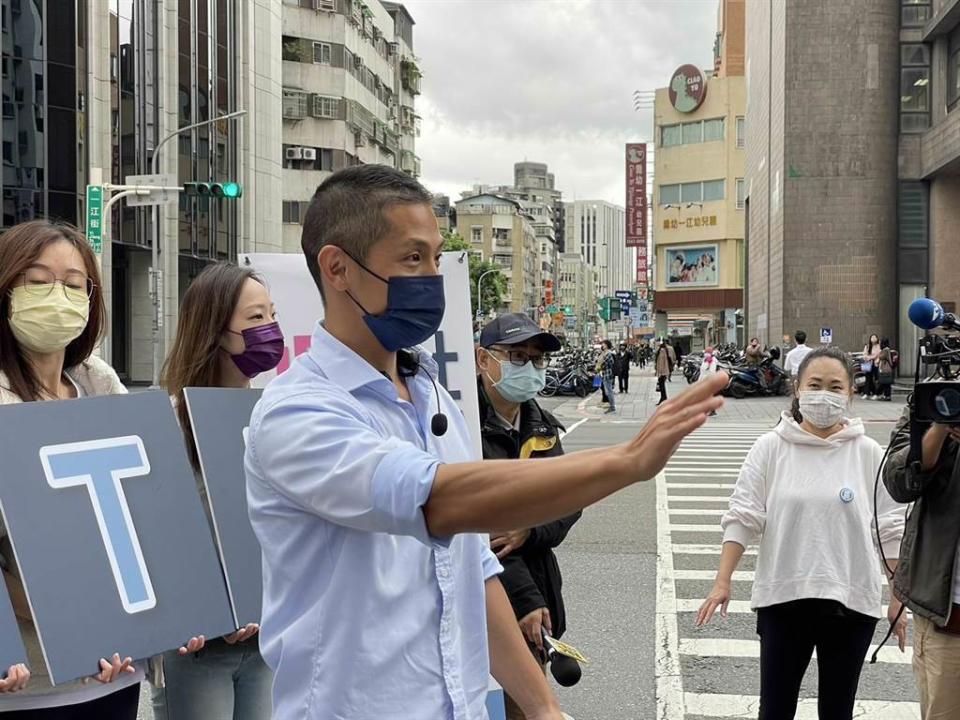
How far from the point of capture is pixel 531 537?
12.2ft

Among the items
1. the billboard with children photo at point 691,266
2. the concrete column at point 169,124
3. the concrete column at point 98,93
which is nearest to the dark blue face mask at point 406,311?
the concrete column at point 98,93

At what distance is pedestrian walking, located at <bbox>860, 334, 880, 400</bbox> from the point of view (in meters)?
30.5

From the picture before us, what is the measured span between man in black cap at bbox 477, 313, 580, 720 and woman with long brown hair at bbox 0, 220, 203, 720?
1.21 m

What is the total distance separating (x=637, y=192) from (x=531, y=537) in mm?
85535

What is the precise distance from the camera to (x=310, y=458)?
5.65ft

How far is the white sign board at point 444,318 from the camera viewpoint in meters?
3.92

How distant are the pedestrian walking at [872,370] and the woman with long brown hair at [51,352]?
30152 mm

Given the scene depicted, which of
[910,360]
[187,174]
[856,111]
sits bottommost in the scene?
[910,360]

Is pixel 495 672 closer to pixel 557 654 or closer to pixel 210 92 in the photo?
pixel 557 654

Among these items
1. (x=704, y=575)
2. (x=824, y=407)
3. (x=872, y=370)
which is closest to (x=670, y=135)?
(x=872, y=370)

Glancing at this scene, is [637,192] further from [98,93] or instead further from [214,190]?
[214,190]

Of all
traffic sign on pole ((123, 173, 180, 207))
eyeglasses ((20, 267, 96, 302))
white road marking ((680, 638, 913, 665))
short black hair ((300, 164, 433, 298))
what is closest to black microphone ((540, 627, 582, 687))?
short black hair ((300, 164, 433, 298))

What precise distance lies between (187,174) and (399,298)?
38.2 meters

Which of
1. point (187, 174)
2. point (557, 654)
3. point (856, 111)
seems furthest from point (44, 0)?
point (557, 654)
